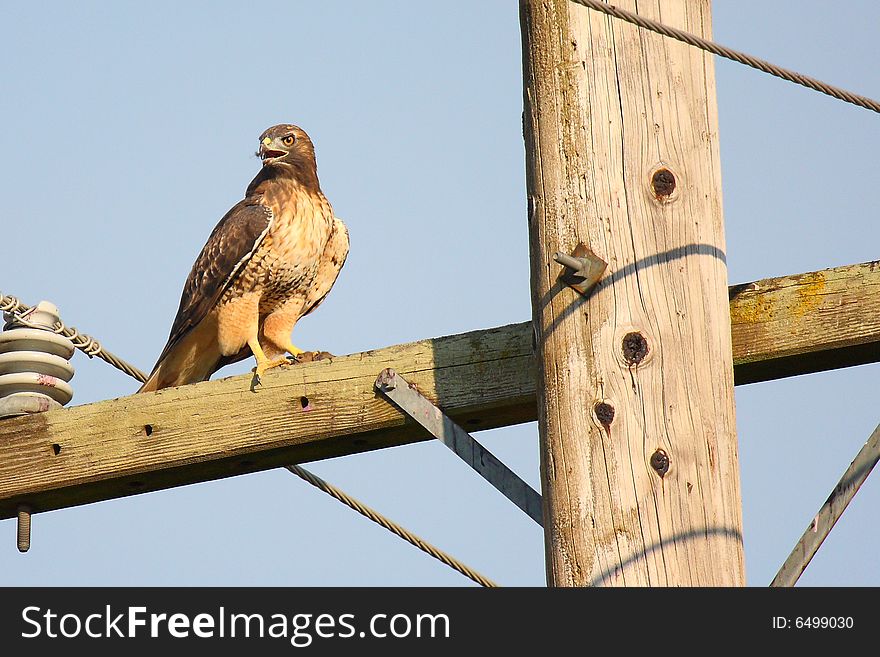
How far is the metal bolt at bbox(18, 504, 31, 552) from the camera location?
159 inches

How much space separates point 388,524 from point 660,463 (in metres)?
1.11

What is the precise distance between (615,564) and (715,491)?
0.27 meters

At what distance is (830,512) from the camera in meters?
2.99

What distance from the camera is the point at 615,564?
289 centimetres

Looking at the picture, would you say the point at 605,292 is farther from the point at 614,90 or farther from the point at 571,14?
the point at 571,14

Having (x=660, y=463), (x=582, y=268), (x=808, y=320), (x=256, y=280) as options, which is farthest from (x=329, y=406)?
(x=256, y=280)

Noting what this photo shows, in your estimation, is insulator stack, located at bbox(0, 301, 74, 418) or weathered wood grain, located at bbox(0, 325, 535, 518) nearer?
weathered wood grain, located at bbox(0, 325, 535, 518)

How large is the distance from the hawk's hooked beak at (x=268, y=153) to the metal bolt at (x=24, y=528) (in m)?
3.00

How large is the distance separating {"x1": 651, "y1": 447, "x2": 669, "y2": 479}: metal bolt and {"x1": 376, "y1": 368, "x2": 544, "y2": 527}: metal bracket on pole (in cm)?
34

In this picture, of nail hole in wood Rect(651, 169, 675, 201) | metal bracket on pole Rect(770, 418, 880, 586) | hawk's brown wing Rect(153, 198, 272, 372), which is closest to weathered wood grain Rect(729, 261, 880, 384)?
metal bracket on pole Rect(770, 418, 880, 586)

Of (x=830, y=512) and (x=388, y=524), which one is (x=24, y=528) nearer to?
(x=388, y=524)

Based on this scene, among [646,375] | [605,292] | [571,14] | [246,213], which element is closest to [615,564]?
[646,375]

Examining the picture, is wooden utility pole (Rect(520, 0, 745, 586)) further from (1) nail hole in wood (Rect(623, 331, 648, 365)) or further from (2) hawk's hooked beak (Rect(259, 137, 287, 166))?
(2) hawk's hooked beak (Rect(259, 137, 287, 166))

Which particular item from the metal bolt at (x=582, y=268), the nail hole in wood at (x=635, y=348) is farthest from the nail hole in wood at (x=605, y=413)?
the metal bolt at (x=582, y=268)
